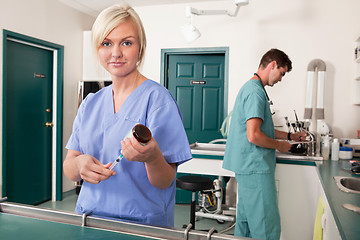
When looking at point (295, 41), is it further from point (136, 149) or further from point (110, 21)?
point (136, 149)

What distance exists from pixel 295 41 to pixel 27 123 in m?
3.32

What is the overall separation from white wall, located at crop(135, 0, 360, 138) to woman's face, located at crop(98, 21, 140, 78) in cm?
303

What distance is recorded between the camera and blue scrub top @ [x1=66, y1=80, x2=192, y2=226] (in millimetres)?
1046

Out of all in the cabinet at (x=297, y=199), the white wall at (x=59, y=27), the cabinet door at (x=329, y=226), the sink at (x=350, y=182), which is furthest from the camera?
the white wall at (x=59, y=27)

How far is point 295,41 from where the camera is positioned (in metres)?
3.80

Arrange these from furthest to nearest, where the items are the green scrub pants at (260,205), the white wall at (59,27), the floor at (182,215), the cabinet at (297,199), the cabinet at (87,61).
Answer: the cabinet at (87,61) → the white wall at (59,27) → the floor at (182,215) → the cabinet at (297,199) → the green scrub pants at (260,205)

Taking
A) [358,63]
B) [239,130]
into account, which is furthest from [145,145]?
[358,63]

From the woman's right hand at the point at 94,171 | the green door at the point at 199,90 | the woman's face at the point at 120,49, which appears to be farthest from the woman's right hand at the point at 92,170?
the green door at the point at 199,90

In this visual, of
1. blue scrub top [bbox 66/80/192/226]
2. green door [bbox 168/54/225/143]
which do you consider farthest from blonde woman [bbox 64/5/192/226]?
green door [bbox 168/54/225/143]

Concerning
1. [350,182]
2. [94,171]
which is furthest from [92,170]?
[350,182]

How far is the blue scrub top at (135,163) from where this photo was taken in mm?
1046

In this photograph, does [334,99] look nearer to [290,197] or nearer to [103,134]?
[290,197]

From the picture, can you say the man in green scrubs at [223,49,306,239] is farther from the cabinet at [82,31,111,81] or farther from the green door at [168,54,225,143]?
the cabinet at [82,31,111,81]

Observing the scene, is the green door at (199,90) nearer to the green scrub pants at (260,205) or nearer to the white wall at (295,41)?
the white wall at (295,41)
